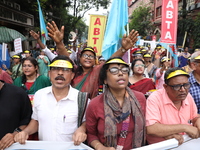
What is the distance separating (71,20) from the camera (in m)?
29.3

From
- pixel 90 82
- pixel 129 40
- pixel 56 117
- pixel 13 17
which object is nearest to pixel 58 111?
pixel 56 117

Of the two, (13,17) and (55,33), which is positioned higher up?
(13,17)

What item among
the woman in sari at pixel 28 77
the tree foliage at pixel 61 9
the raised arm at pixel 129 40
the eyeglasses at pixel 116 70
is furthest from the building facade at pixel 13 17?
the eyeglasses at pixel 116 70

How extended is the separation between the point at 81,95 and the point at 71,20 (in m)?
28.7

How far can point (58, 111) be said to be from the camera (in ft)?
6.47

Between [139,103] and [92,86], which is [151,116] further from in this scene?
[92,86]

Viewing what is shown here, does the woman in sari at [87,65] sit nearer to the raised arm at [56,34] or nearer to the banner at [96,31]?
the raised arm at [56,34]

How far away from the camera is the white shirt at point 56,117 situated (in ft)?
6.44

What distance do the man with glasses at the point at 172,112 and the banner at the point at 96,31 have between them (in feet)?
8.02

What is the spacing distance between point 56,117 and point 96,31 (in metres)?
2.79

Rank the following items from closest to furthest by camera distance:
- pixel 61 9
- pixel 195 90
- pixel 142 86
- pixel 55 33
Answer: pixel 195 90, pixel 55 33, pixel 142 86, pixel 61 9

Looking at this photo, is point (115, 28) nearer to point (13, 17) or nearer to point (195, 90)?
point (195, 90)

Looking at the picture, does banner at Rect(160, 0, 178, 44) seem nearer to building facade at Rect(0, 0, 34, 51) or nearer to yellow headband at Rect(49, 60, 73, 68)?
yellow headband at Rect(49, 60, 73, 68)

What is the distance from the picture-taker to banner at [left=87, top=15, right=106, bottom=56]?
431 cm
